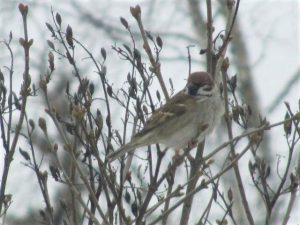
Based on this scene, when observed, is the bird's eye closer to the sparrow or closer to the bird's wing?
the sparrow

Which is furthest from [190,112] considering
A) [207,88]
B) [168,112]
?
[168,112]

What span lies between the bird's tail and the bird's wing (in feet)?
0.21

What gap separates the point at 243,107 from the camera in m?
4.41

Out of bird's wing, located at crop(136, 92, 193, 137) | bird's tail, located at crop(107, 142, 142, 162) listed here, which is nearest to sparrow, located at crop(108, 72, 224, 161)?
bird's wing, located at crop(136, 92, 193, 137)

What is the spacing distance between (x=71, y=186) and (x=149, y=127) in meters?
0.79

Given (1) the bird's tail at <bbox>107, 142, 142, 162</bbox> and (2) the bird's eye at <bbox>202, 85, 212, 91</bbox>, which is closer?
(1) the bird's tail at <bbox>107, 142, 142, 162</bbox>

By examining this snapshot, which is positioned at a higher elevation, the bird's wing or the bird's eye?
the bird's eye

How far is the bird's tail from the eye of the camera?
13.6ft

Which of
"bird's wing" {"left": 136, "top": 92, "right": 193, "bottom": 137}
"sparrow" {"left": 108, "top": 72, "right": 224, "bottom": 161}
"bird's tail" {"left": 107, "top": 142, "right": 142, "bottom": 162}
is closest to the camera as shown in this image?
"bird's wing" {"left": 136, "top": 92, "right": 193, "bottom": 137}

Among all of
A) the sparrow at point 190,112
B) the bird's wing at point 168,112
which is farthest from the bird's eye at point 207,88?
the bird's wing at point 168,112

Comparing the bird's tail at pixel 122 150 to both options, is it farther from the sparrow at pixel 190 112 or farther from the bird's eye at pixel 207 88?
the bird's eye at pixel 207 88

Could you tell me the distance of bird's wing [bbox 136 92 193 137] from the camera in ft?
13.1

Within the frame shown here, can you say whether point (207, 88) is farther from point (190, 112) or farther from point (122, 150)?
point (122, 150)

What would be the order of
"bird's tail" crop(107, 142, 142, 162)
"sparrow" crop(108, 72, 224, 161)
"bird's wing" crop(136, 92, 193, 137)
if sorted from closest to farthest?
"bird's wing" crop(136, 92, 193, 137) < "bird's tail" crop(107, 142, 142, 162) < "sparrow" crop(108, 72, 224, 161)
